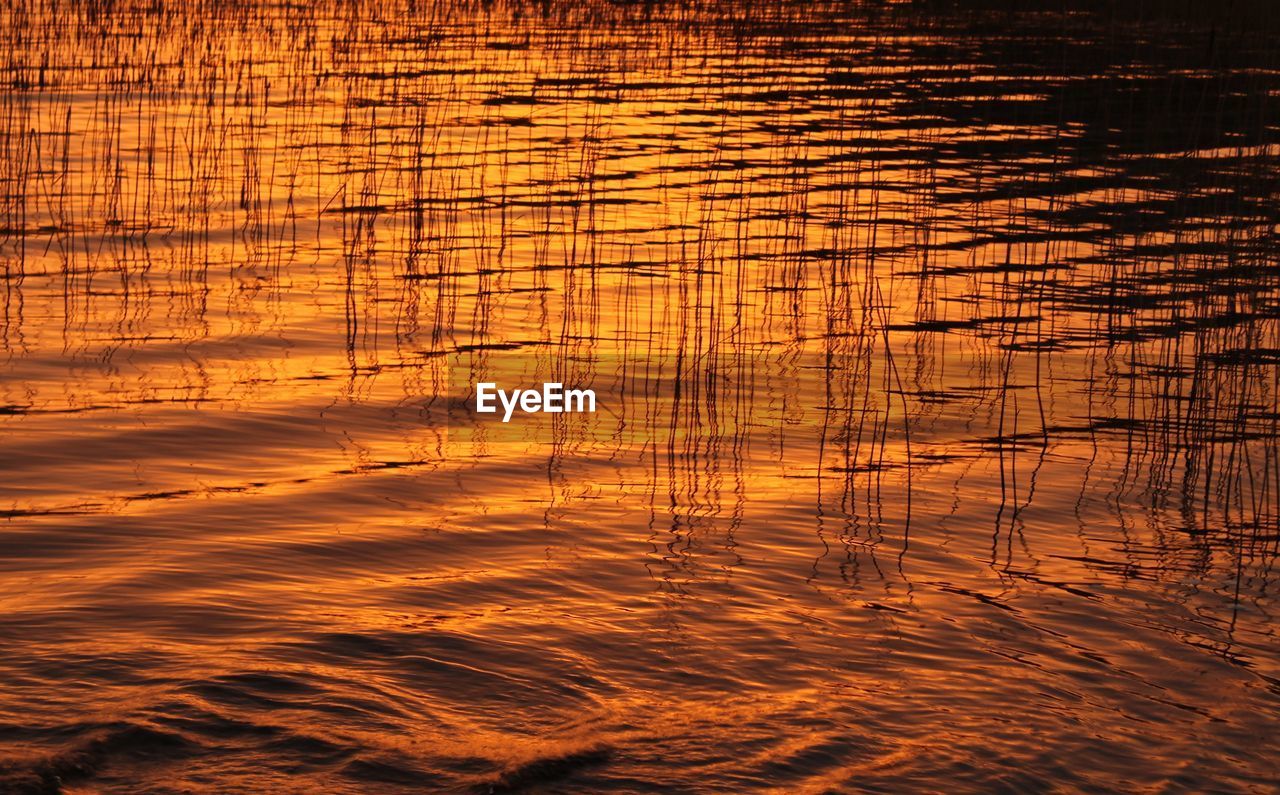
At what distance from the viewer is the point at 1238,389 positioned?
26.3ft

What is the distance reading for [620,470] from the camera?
6.96 meters

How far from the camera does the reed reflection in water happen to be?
14.4ft

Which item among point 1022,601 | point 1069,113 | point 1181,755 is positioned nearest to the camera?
point 1181,755

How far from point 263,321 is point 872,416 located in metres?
3.72

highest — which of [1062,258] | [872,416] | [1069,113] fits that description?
[1069,113]

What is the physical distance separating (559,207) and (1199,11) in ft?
39.3

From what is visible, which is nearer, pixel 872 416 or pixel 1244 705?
pixel 1244 705

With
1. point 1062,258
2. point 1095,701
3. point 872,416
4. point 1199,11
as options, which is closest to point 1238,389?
point 872,416

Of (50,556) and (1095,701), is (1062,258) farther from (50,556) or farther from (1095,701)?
(50,556)

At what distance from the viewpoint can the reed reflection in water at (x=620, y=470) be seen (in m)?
4.38

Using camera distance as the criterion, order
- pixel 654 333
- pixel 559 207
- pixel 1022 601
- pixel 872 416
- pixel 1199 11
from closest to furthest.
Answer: pixel 1022 601
pixel 872 416
pixel 654 333
pixel 559 207
pixel 1199 11

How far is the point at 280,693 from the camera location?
14.5ft

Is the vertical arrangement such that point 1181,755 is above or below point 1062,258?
below

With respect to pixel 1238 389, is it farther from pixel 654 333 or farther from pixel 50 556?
pixel 50 556
